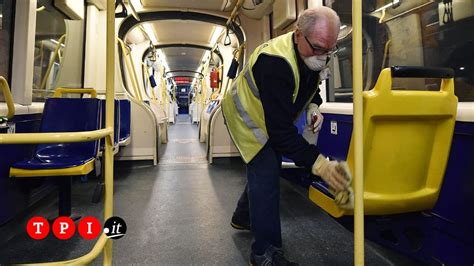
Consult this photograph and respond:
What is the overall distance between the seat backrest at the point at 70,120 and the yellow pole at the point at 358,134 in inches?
75.2

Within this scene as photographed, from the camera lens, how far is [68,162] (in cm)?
180

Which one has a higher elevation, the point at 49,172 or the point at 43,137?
the point at 43,137

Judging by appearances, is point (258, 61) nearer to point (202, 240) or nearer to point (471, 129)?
point (471, 129)

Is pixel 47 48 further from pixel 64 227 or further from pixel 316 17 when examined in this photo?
pixel 316 17

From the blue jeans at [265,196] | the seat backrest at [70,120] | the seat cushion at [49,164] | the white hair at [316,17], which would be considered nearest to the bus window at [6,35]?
the seat backrest at [70,120]

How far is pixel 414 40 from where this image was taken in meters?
1.65

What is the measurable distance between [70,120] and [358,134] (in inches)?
89.1

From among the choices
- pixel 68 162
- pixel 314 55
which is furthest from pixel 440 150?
pixel 68 162

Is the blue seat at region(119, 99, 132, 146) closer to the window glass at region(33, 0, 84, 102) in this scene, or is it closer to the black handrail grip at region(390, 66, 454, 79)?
the window glass at region(33, 0, 84, 102)

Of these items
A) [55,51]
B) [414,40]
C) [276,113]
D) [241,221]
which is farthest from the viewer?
[55,51]

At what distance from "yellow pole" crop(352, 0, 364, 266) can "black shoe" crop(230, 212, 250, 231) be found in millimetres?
1066

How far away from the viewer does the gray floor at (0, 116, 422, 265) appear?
1622 mm

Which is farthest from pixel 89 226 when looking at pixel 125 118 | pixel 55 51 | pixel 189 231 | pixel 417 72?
pixel 125 118

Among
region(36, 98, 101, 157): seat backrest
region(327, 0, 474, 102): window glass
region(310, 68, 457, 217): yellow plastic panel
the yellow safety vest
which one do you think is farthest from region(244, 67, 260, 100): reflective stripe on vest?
region(36, 98, 101, 157): seat backrest
